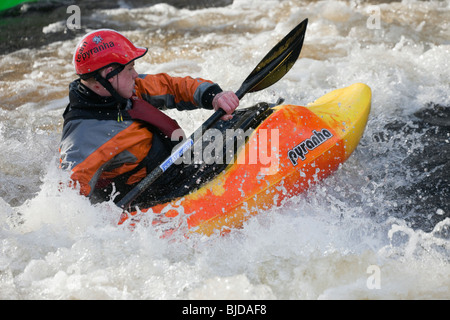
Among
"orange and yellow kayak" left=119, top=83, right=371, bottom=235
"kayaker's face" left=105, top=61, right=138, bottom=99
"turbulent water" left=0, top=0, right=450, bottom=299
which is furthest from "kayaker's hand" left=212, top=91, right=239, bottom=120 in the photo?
"turbulent water" left=0, top=0, right=450, bottom=299

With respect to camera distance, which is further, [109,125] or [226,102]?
[226,102]

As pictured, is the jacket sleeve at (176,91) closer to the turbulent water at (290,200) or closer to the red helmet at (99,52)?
the red helmet at (99,52)

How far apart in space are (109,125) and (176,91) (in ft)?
2.29

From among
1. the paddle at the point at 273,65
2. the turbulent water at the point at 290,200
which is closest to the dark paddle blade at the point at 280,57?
the paddle at the point at 273,65

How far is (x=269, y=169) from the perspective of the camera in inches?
124

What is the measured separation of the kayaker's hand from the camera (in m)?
3.15

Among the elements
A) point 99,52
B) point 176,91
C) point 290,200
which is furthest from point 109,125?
point 290,200

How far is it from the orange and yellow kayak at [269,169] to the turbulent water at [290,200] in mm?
94

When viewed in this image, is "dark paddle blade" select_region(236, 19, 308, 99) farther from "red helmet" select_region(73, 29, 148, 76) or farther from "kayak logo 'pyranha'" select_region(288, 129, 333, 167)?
"red helmet" select_region(73, 29, 148, 76)

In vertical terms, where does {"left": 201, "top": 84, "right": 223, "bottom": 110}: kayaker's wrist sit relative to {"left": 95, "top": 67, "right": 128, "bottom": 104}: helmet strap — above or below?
below

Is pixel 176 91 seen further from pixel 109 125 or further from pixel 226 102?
pixel 109 125

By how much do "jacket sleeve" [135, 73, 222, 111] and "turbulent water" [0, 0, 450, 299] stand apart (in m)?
0.79
